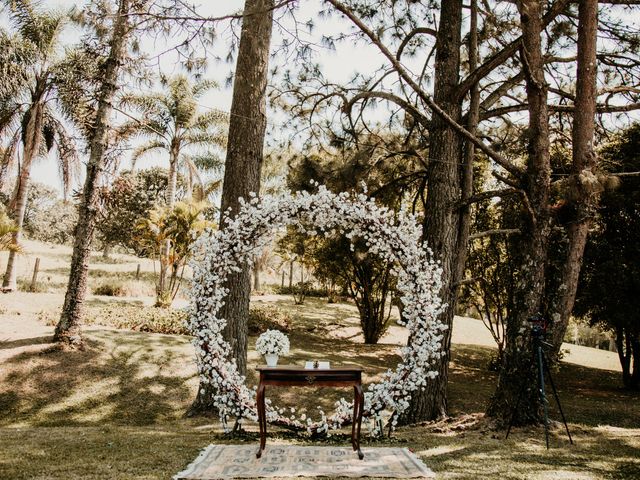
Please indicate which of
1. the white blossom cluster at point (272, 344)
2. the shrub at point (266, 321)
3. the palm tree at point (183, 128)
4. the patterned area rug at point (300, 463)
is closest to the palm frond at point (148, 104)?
the palm tree at point (183, 128)

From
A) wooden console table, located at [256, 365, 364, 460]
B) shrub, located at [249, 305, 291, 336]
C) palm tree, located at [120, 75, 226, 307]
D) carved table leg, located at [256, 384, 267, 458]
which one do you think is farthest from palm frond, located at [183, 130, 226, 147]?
carved table leg, located at [256, 384, 267, 458]

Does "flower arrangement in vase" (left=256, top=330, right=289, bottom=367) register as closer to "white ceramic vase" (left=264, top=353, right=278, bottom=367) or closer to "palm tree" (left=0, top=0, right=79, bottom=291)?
"white ceramic vase" (left=264, top=353, right=278, bottom=367)

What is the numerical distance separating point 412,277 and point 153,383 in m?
5.33

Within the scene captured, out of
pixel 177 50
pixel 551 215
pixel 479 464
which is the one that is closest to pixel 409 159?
pixel 551 215

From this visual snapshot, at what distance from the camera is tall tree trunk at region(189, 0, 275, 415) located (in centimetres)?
696

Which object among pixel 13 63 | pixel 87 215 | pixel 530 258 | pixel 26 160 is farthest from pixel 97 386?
pixel 13 63

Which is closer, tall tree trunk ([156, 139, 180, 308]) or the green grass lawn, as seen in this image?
the green grass lawn

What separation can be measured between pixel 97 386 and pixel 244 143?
4.84 metres

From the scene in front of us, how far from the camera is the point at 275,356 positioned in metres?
5.25

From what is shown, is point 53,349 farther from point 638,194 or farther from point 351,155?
point 638,194

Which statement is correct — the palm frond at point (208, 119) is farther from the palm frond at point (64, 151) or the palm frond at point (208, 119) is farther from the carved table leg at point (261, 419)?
the carved table leg at point (261, 419)

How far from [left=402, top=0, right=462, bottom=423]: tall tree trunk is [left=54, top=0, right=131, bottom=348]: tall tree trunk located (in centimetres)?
577

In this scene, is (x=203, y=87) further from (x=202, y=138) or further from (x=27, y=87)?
(x=27, y=87)

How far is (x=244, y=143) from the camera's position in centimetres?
714
